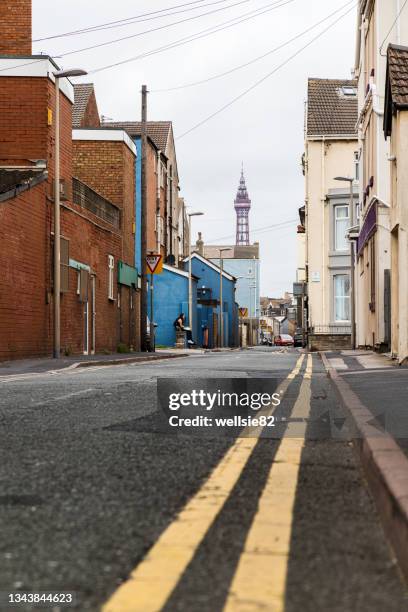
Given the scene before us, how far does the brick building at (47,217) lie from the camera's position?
74.8ft

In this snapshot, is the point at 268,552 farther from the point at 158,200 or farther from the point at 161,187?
the point at 161,187

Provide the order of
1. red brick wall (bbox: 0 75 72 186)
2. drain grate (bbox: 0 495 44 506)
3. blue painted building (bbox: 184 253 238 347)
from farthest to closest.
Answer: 1. blue painted building (bbox: 184 253 238 347)
2. red brick wall (bbox: 0 75 72 186)
3. drain grate (bbox: 0 495 44 506)

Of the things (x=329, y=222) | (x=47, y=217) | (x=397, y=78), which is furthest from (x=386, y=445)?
(x=329, y=222)

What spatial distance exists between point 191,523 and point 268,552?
532 millimetres

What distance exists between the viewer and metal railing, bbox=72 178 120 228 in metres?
29.8

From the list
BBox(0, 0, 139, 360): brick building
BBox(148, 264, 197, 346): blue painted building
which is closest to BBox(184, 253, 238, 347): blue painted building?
Result: BBox(148, 264, 197, 346): blue painted building

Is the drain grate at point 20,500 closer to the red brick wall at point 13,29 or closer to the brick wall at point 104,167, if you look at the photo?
the red brick wall at point 13,29

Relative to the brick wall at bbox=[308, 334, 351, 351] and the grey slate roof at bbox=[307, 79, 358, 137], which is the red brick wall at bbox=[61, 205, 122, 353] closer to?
the brick wall at bbox=[308, 334, 351, 351]

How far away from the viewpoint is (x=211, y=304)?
67.2 m

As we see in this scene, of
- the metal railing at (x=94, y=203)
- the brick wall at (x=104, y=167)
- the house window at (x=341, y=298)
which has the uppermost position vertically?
the brick wall at (x=104, y=167)

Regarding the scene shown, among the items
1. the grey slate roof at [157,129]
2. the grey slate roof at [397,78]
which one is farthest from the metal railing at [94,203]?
the grey slate roof at [157,129]

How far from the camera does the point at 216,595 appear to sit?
8.98 ft

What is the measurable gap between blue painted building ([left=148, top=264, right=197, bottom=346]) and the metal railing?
19521 millimetres

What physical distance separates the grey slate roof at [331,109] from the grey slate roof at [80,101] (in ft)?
38.9
